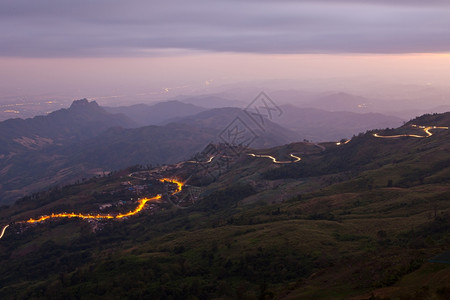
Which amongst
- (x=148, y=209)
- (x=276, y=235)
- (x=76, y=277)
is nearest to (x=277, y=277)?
(x=276, y=235)

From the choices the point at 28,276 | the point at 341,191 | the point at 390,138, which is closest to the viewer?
the point at 28,276

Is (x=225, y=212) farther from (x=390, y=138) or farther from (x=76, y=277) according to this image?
(x=390, y=138)

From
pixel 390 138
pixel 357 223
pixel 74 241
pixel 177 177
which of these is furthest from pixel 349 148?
pixel 74 241

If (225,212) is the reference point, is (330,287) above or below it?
above

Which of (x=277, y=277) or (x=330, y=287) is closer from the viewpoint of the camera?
Result: (x=330, y=287)

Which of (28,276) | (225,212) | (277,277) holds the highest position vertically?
(277,277)

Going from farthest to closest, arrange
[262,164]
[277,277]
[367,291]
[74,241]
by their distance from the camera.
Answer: [262,164]
[74,241]
[277,277]
[367,291]
